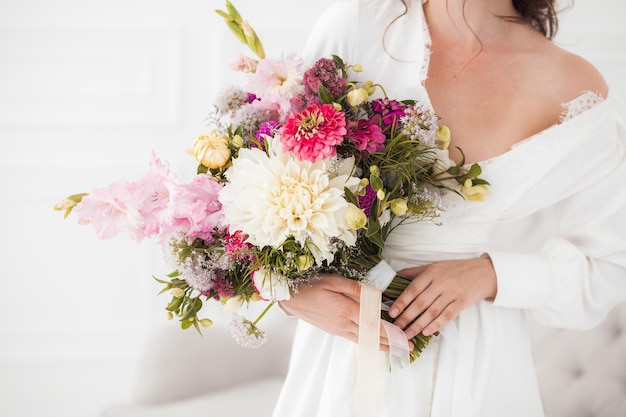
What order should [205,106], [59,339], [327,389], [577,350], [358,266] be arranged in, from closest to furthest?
[358,266] < [327,389] < [577,350] < [205,106] < [59,339]

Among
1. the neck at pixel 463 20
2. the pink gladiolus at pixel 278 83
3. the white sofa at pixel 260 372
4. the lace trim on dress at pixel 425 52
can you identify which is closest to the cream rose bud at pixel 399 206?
the pink gladiolus at pixel 278 83

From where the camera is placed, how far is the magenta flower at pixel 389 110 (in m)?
0.95

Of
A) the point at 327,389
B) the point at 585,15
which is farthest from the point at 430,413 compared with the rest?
the point at 585,15

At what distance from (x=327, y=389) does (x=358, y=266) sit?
1.01 ft

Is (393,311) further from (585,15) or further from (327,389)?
(585,15)

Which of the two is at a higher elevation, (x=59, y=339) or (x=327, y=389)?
(x=327, y=389)

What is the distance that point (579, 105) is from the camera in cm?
125

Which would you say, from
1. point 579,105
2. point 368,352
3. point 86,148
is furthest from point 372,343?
point 86,148

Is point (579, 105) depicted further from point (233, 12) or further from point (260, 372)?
point (260, 372)

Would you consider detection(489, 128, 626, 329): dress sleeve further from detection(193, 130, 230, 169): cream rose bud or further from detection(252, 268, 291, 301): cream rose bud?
detection(193, 130, 230, 169): cream rose bud

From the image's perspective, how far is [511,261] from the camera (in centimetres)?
122

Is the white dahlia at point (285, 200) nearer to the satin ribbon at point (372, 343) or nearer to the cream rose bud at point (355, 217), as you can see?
the cream rose bud at point (355, 217)

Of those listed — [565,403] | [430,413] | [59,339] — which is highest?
[430,413]

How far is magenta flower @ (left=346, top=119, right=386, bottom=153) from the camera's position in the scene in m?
0.90
